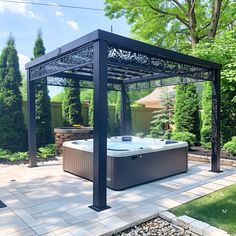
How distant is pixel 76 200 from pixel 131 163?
1370mm

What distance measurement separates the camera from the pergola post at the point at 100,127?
12.9ft

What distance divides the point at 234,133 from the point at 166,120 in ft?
13.6

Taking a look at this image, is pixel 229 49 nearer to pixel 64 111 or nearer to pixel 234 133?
pixel 234 133

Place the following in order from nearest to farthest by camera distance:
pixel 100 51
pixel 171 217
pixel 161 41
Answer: pixel 171 217 < pixel 100 51 < pixel 161 41

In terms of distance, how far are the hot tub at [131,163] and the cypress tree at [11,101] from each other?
3.35 meters

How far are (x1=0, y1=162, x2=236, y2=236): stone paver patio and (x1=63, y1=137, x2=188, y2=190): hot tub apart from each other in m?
0.18

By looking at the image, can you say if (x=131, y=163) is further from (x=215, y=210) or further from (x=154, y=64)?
(x=154, y=64)

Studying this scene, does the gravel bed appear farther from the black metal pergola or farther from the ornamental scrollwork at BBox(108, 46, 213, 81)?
the ornamental scrollwork at BBox(108, 46, 213, 81)

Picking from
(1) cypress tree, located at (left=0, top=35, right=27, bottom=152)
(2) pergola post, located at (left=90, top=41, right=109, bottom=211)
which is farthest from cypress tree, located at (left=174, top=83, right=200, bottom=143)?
(2) pergola post, located at (left=90, top=41, right=109, bottom=211)

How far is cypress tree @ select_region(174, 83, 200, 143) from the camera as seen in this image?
10.1 metres

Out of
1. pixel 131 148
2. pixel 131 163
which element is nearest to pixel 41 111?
pixel 131 148

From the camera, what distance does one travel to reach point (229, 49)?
7734mm

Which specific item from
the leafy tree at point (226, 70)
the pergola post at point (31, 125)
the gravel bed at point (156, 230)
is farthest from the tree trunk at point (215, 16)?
the gravel bed at point (156, 230)

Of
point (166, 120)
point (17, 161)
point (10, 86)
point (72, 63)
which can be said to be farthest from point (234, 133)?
point (10, 86)
